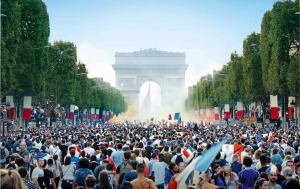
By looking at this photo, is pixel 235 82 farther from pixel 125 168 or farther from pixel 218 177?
pixel 218 177

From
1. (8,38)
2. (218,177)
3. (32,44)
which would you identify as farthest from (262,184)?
(32,44)

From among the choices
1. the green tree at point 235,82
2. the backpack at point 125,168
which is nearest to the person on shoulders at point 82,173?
the backpack at point 125,168

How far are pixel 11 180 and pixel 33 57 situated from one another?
54.4 m

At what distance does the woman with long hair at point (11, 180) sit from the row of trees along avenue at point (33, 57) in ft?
128

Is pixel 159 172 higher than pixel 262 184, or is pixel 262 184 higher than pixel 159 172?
pixel 262 184

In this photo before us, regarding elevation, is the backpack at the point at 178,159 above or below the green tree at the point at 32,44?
below

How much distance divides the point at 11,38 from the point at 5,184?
43194 mm

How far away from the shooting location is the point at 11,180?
768 centimetres

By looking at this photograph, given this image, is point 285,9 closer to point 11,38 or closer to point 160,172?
point 11,38

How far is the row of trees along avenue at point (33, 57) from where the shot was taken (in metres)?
49.0

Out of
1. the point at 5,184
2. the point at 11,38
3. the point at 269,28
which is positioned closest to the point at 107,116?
the point at 269,28

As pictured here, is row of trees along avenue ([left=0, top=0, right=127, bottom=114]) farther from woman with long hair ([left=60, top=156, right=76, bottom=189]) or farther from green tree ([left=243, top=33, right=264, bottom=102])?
woman with long hair ([left=60, top=156, right=76, bottom=189])

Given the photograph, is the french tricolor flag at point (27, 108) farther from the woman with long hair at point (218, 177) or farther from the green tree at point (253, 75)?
the woman with long hair at point (218, 177)

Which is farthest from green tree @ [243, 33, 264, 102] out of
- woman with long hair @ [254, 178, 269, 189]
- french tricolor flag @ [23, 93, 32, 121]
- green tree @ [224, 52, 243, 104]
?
woman with long hair @ [254, 178, 269, 189]
